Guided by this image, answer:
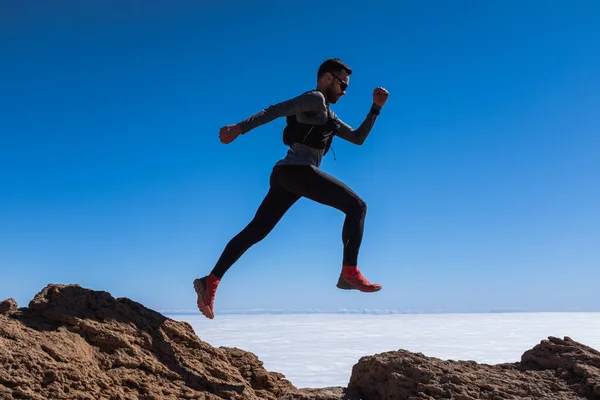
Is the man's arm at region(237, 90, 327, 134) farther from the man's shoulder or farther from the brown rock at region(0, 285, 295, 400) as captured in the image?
the brown rock at region(0, 285, 295, 400)

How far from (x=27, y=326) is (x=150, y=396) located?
0.85 meters

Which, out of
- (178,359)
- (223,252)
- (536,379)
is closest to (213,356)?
(178,359)

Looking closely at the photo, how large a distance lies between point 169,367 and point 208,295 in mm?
521

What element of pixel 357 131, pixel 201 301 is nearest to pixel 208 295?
pixel 201 301

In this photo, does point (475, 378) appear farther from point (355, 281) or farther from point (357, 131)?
point (357, 131)

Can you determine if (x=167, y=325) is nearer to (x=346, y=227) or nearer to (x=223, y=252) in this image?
(x=223, y=252)

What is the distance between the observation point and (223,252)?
3.51 m

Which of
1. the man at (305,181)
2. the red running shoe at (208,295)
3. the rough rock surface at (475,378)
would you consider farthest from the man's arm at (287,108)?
the rough rock surface at (475,378)

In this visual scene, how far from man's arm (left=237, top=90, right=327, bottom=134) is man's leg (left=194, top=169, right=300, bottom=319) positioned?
1.50 feet

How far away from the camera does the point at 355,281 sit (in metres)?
3.37

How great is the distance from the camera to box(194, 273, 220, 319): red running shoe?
136 inches

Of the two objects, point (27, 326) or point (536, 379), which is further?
point (536, 379)

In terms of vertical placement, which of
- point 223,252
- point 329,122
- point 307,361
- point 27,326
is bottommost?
point 307,361

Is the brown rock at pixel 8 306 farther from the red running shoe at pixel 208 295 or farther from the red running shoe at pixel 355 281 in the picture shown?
the red running shoe at pixel 355 281
